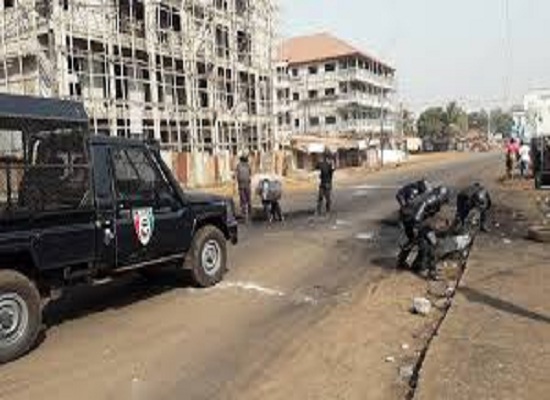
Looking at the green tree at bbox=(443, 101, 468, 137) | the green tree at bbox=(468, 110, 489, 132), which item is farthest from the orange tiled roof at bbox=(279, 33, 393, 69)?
the green tree at bbox=(468, 110, 489, 132)

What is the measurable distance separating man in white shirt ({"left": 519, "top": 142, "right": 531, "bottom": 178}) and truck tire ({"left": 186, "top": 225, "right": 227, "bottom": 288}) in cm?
2446

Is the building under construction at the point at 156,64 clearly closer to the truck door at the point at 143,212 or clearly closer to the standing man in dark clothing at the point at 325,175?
the standing man in dark clothing at the point at 325,175

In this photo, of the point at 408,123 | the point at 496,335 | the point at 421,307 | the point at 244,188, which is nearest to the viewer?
the point at 496,335

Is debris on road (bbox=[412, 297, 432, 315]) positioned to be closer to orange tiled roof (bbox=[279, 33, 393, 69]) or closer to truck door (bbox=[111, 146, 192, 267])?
Answer: truck door (bbox=[111, 146, 192, 267])

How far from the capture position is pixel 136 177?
31.5 feet

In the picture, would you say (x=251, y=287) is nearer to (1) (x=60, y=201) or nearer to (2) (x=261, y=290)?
(2) (x=261, y=290)

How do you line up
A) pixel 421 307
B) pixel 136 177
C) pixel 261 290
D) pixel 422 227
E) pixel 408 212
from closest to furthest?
pixel 421 307 < pixel 136 177 < pixel 261 290 < pixel 422 227 < pixel 408 212

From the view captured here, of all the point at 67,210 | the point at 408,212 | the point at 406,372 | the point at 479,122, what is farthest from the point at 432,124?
the point at 406,372

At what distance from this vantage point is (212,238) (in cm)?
1104

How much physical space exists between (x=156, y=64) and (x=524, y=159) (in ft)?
62.2

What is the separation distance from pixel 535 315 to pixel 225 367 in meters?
3.59

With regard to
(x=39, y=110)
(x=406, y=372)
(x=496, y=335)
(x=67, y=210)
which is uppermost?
(x=39, y=110)

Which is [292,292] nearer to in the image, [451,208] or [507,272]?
[507,272]

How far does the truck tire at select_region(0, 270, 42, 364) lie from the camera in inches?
299
